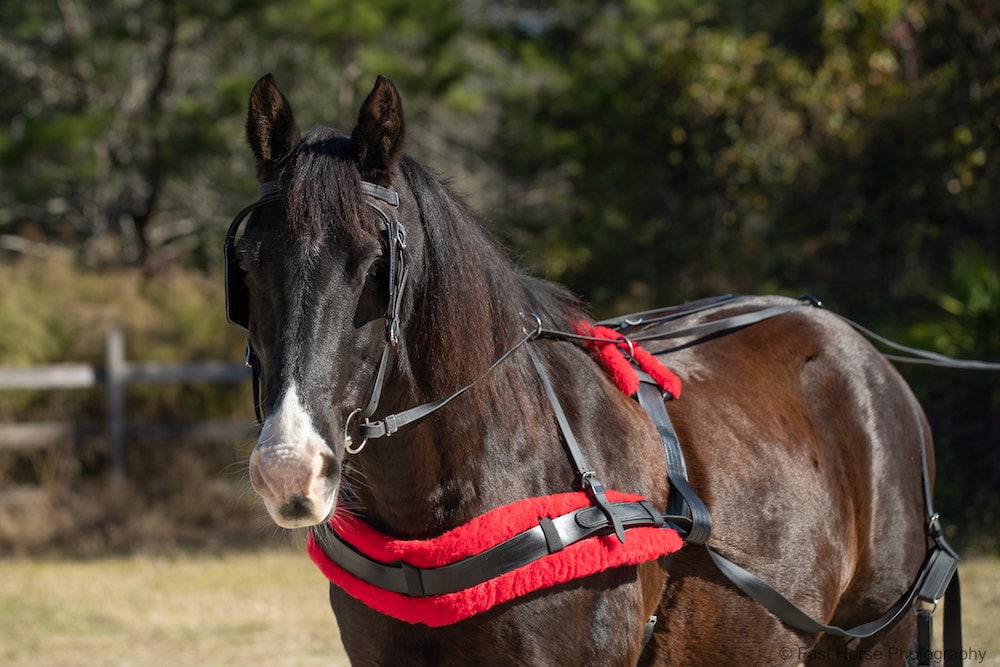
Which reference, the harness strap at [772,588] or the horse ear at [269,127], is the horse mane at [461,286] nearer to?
the horse ear at [269,127]

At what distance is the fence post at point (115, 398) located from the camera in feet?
33.8

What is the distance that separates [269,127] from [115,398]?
28.5 ft

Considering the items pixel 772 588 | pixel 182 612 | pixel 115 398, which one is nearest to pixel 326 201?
pixel 772 588

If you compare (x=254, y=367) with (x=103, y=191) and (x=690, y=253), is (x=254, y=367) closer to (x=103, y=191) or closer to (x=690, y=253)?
(x=690, y=253)

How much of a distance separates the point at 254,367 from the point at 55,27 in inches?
555

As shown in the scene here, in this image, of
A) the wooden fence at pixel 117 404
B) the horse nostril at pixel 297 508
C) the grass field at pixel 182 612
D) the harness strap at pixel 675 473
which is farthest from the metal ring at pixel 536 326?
the wooden fence at pixel 117 404

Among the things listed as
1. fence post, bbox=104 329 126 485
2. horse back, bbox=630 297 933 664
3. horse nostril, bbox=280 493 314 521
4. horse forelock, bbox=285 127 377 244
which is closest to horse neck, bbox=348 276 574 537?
horse forelock, bbox=285 127 377 244

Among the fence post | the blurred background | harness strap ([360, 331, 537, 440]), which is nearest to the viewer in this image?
harness strap ([360, 331, 537, 440])

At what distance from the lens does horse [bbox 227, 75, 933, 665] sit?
6.95 feet

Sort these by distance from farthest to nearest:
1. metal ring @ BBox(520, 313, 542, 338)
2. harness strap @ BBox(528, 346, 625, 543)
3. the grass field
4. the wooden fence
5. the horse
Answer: the wooden fence
the grass field
metal ring @ BBox(520, 313, 542, 338)
harness strap @ BBox(528, 346, 625, 543)
the horse

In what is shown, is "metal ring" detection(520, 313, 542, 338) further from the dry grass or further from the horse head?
the dry grass

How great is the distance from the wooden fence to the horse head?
8268 mm

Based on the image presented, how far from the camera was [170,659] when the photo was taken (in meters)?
5.89

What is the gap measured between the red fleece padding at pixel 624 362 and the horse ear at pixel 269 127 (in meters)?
1.00
